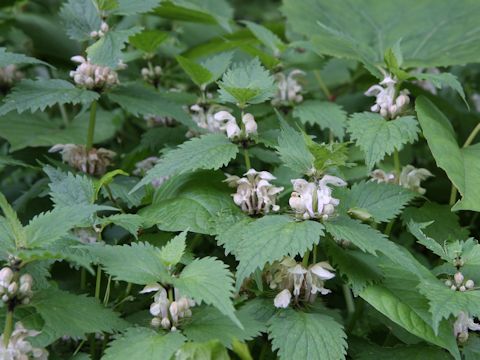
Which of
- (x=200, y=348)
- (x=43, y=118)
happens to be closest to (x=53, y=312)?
(x=200, y=348)

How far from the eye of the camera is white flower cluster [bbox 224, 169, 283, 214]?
54.8 inches

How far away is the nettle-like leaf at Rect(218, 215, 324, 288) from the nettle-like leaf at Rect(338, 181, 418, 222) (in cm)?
20

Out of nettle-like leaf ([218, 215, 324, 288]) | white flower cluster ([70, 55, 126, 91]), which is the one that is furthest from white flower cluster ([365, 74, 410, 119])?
white flower cluster ([70, 55, 126, 91])

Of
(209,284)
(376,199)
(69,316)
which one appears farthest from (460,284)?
(69,316)

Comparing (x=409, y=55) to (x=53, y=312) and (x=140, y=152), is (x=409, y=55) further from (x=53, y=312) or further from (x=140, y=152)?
(x=53, y=312)

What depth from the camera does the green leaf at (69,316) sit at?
1174 millimetres

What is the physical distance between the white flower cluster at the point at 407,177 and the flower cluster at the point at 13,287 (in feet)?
2.66

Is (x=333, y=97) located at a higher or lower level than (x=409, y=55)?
lower

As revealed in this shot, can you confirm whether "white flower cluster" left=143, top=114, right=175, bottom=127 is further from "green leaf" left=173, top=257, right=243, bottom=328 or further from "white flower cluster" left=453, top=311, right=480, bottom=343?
"white flower cluster" left=453, top=311, right=480, bottom=343

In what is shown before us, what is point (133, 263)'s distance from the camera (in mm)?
1169

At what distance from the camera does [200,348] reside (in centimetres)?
108

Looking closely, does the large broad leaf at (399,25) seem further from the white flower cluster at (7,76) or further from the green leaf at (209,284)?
the green leaf at (209,284)

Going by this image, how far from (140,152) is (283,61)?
48 cm

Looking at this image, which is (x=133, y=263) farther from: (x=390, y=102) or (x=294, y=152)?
(x=390, y=102)
